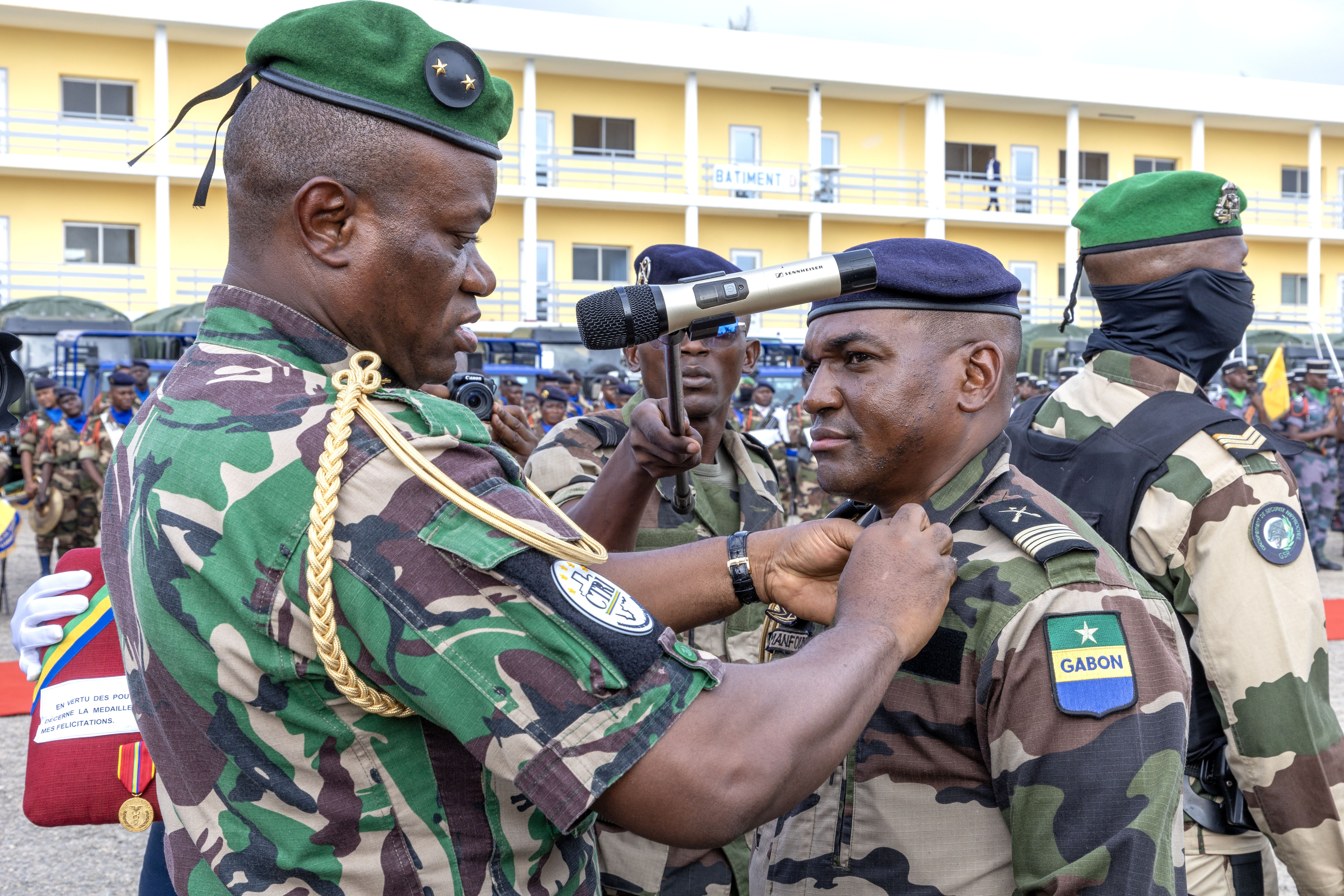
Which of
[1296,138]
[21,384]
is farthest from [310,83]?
[1296,138]

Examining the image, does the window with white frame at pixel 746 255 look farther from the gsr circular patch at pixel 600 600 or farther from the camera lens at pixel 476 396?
the gsr circular patch at pixel 600 600

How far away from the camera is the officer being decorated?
1.67 m

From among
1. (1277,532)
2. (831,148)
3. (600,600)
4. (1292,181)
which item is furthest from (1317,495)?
(1292,181)

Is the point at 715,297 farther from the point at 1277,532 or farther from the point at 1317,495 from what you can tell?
the point at 1317,495

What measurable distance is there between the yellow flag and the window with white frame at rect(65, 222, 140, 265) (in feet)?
67.9

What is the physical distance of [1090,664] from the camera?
5.55ft

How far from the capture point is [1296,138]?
29.3m

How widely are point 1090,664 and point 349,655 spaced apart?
43.3 inches

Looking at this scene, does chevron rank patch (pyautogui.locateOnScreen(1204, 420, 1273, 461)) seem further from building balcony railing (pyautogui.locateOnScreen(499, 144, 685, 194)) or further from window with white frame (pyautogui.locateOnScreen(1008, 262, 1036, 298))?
window with white frame (pyautogui.locateOnScreen(1008, 262, 1036, 298))

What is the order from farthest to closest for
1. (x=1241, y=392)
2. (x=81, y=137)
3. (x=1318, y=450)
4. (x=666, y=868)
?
(x=81, y=137) < (x=1241, y=392) < (x=1318, y=450) < (x=666, y=868)

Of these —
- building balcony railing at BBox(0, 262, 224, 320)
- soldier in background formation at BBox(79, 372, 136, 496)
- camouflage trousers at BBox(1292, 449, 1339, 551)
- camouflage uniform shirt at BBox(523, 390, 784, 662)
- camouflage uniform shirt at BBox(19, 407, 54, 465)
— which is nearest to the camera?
camouflage uniform shirt at BBox(523, 390, 784, 662)

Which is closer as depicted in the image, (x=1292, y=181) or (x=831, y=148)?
(x=831, y=148)

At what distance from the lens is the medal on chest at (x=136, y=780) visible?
2209 mm

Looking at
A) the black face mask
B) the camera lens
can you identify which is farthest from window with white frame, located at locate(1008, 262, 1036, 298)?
the camera lens
